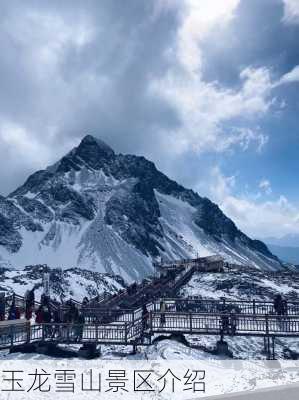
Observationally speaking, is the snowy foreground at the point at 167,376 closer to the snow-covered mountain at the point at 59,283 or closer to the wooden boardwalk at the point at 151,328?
the wooden boardwalk at the point at 151,328

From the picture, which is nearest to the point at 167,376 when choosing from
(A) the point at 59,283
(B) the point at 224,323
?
(B) the point at 224,323

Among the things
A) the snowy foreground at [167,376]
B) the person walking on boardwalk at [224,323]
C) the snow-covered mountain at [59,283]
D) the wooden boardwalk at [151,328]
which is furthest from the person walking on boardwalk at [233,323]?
the snow-covered mountain at [59,283]

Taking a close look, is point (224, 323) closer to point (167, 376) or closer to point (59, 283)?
point (167, 376)

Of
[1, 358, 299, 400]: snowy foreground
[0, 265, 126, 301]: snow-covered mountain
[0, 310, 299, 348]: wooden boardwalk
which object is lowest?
[1, 358, 299, 400]: snowy foreground

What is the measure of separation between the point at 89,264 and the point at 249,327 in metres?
179

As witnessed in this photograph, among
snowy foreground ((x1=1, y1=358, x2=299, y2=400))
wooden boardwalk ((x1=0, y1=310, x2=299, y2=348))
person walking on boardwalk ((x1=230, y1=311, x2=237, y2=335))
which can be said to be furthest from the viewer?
person walking on boardwalk ((x1=230, y1=311, x2=237, y2=335))

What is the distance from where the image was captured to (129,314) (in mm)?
27578

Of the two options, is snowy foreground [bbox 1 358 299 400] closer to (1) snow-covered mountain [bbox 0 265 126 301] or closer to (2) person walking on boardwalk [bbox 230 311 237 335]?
(2) person walking on boardwalk [bbox 230 311 237 335]

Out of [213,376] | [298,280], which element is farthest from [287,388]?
[298,280]

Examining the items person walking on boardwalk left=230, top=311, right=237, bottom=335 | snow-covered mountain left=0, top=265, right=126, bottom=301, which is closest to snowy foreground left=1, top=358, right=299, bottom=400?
person walking on boardwalk left=230, top=311, right=237, bottom=335

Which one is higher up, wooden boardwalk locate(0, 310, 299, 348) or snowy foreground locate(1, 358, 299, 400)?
wooden boardwalk locate(0, 310, 299, 348)

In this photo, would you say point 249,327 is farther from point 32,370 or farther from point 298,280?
point 298,280

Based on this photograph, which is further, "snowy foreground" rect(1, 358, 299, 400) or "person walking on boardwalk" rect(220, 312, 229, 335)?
"person walking on boardwalk" rect(220, 312, 229, 335)

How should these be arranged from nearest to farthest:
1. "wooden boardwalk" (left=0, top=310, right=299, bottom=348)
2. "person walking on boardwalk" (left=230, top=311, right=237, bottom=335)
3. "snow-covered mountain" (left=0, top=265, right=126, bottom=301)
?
"wooden boardwalk" (left=0, top=310, right=299, bottom=348)
"person walking on boardwalk" (left=230, top=311, right=237, bottom=335)
"snow-covered mountain" (left=0, top=265, right=126, bottom=301)
